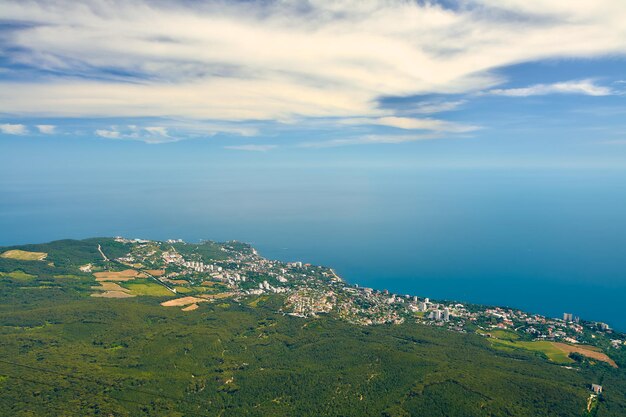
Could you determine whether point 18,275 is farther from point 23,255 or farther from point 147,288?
point 147,288

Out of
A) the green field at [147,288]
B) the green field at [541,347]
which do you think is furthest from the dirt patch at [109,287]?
the green field at [541,347]

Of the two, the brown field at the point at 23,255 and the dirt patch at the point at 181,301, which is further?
the brown field at the point at 23,255

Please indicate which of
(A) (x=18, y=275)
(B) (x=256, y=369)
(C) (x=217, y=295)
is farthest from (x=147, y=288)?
(B) (x=256, y=369)

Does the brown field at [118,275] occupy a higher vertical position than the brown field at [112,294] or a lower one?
higher

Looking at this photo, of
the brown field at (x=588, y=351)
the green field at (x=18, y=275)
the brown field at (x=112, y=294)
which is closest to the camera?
the brown field at (x=588, y=351)

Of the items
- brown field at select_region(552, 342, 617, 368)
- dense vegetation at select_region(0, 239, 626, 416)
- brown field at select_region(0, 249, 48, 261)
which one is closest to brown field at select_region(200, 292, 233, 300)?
dense vegetation at select_region(0, 239, 626, 416)

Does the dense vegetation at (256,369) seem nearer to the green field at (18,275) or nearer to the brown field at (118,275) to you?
the green field at (18,275)

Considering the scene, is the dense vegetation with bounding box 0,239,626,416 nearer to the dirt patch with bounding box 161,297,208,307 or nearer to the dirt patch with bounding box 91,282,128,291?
the dirt patch with bounding box 161,297,208,307
